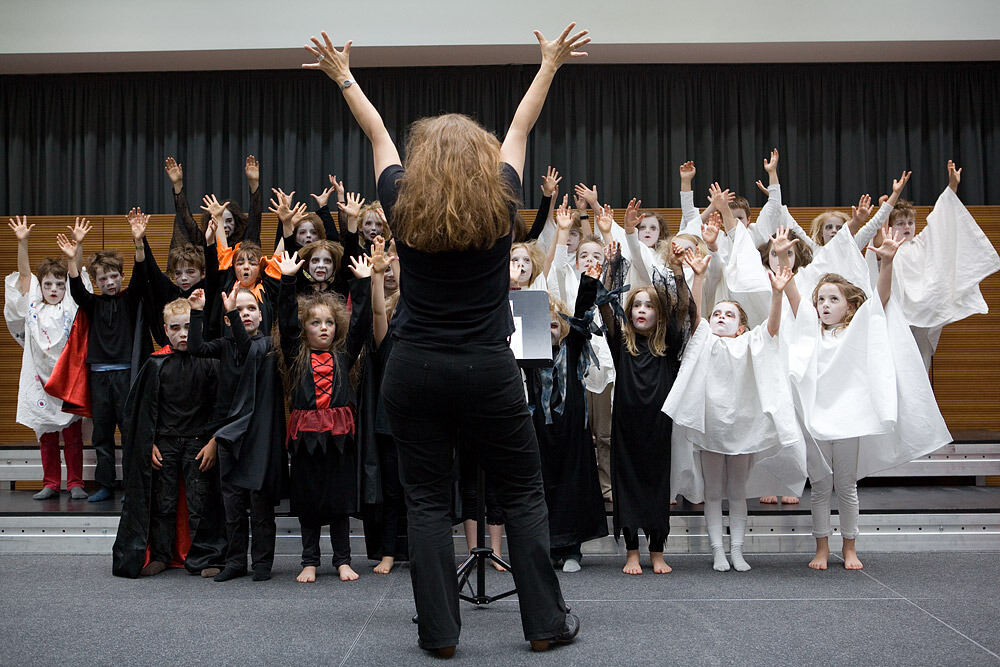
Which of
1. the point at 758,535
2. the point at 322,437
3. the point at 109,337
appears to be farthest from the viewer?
the point at 109,337

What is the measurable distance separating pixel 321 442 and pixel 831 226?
3638mm

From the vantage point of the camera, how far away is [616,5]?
6.74 metres

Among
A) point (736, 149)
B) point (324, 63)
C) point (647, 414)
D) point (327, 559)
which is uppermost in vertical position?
point (736, 149)

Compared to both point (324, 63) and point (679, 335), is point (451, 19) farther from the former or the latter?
point (324, 63)

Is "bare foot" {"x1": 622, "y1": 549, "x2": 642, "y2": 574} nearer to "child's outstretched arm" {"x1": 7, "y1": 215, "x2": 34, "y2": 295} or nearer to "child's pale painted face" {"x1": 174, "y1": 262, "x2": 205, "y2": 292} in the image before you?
"child's pale painted face" {"x1": 174, "y1": 262, "x2": 205, "y2": 292}

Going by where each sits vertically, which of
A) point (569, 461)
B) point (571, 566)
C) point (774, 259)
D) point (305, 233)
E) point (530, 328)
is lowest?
point (571, 566)

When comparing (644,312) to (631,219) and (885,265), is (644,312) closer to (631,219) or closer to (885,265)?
(631,219)

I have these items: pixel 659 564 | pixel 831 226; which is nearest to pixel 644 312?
pixel 659 564

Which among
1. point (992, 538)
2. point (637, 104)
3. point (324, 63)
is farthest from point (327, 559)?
point (637, 104)

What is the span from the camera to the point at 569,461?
3846 mm

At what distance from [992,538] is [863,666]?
2.08 metres

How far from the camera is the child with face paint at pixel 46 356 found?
4953mm

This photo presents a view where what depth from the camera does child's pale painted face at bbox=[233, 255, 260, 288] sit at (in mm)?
4277

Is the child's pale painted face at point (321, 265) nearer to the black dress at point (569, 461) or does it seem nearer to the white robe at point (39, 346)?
the black dress at point (569, 461)
